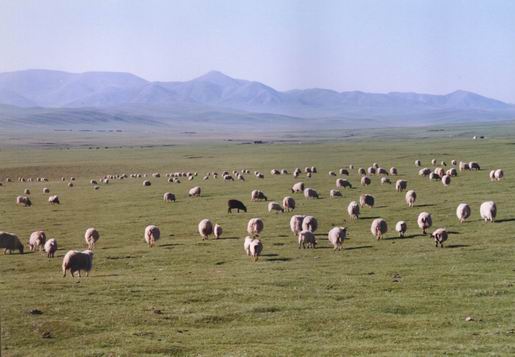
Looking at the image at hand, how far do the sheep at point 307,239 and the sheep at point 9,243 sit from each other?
589 inches

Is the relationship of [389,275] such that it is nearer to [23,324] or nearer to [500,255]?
[500,255]

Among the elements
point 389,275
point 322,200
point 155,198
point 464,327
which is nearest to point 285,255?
point 389,275

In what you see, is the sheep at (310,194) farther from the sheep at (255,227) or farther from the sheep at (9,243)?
the sheep at (9,243)

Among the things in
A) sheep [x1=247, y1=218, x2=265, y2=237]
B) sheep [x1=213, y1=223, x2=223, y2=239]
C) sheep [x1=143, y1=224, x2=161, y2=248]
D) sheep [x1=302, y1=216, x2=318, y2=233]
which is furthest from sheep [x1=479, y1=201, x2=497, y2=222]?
sheep [x1=143, y1=224, x2=161, y2=248]

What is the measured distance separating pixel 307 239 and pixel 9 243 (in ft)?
51.8

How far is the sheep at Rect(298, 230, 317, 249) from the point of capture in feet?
107

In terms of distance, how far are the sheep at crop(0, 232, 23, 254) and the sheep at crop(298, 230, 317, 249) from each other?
14957mm

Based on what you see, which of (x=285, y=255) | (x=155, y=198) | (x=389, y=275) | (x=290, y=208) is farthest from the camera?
(x=155, y=198)

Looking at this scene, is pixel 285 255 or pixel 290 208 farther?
pixel 290 208

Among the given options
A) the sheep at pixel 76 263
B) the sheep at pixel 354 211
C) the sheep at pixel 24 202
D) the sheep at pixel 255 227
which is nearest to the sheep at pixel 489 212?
the sheep at pixel 354 211

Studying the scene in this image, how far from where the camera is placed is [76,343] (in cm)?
1766

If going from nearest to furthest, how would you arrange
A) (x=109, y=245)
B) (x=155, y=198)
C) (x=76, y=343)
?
1. (x=76, y=343)
2. (x=109, y=245)
3. (x=155, y=198)

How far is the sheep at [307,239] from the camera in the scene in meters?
32.7

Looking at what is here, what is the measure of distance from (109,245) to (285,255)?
35.8 feet
